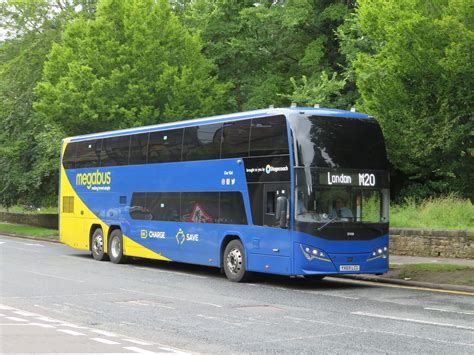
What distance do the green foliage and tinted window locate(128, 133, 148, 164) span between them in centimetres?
892

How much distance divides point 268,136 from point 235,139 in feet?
4.71

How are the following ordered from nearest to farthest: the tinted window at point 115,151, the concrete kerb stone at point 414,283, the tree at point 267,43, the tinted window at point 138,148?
the concrete kerb stone at point 414,283, the tinted window at point 138,148, the tinted window at point 115,151, the tree at point 267,43

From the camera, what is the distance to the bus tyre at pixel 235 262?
18789 millimetres

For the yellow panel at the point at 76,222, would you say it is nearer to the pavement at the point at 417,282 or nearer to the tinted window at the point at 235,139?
the tinted window at the point at 235,139

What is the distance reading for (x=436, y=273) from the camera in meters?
18.7

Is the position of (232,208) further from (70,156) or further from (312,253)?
(70,156)

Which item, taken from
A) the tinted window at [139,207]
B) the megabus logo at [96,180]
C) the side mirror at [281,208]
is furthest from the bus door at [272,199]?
the megabus logo at [96,180]

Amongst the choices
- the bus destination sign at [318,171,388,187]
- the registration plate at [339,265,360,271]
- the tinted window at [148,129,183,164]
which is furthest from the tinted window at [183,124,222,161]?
the registration plate at [339,265,360,271]

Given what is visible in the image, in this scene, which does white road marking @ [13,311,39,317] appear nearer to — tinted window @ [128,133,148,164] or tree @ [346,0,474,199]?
tree @ [346,0,474,199]

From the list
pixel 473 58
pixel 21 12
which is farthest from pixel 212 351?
pixel 21 12

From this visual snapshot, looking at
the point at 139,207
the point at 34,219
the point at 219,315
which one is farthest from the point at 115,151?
the point at 34,219

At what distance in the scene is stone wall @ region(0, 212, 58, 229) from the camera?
1924 inches

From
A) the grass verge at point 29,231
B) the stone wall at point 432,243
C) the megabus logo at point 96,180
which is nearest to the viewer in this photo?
the stone wall at point 432,243

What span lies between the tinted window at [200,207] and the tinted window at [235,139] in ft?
3.94
